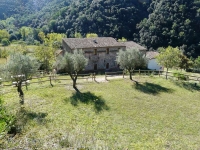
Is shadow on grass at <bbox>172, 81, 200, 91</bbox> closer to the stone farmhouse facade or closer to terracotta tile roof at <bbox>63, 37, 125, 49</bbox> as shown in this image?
the stone farmhouse facade

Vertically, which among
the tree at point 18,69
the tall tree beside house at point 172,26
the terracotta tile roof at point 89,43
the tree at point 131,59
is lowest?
the tree at point 18,69

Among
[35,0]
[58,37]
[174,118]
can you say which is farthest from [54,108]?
[35,0]

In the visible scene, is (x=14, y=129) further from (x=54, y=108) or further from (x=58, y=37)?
(x=58, y=37)

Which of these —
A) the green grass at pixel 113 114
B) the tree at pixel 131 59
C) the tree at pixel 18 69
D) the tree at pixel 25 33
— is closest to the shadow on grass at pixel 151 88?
the green grass at pixel 113 114

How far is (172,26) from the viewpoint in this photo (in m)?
68.3

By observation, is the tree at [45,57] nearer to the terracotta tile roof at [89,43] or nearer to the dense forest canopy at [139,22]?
the terracotta tile roof at [89,43]

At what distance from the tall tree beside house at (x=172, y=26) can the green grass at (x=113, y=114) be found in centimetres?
4622

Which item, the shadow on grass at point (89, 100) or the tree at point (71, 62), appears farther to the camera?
the tree at point (71, 62)

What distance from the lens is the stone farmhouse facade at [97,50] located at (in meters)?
37.1

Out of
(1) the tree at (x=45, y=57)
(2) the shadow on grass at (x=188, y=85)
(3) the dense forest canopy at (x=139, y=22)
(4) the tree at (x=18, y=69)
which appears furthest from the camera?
(3) the dense forest canopy at (x=139, y=22)

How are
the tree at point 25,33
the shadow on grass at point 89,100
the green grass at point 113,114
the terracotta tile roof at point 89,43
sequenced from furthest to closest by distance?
the tree at point 25,33 < the terracotta tile roof at point 89,43 < the shadow on grass at point 89,100 < the green grass at point 113,114

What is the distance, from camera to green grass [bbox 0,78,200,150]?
43.1ft

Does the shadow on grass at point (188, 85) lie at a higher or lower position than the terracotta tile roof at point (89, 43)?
lower

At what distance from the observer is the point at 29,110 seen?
16.4 meters
